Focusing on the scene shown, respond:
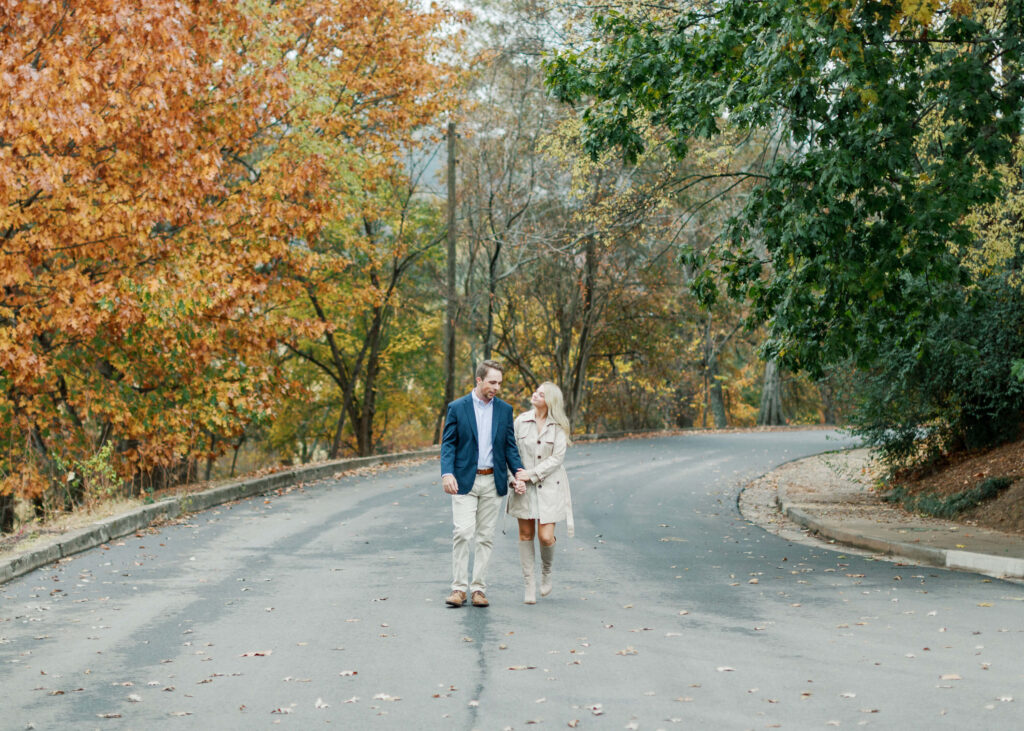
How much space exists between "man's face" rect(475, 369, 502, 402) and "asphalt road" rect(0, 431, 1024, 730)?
1664 millimetres

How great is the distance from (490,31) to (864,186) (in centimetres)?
2084

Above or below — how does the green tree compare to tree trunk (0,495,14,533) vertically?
above

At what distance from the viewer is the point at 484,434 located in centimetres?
822

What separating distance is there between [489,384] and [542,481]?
91 cm

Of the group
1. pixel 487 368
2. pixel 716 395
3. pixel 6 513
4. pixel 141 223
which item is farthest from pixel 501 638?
pixel 716 395

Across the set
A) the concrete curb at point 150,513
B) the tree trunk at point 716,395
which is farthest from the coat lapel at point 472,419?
the tree trunk at point 716,395

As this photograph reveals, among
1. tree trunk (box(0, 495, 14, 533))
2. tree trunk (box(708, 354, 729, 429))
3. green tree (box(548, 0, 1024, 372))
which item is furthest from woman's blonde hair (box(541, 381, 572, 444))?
tree trunk (box(708, 354, 729, 429))

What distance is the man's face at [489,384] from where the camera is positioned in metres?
8.09

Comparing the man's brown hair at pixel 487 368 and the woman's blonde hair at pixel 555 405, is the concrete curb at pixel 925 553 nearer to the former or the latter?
the woman's blonde hair at pixel 555 405

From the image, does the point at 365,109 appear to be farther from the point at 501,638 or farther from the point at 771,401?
the point at 771,401

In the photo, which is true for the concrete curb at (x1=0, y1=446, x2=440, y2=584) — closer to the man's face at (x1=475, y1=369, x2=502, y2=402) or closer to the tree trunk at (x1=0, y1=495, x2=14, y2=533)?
the man's face at (x1=475, y1=369, x2=502, y2=402)

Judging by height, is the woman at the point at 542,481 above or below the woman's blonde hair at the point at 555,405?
below

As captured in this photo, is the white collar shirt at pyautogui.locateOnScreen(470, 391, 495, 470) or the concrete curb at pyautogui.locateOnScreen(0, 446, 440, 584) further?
the concrete curb at pyautogui.locateOnScreen(0, 446, 440, 584)

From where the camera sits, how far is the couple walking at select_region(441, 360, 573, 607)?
8.12 metres
